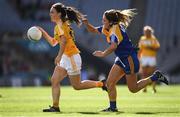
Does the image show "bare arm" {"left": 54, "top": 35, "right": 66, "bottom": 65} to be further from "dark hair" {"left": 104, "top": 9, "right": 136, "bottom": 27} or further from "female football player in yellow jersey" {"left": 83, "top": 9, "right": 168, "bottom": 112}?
"dark hair" {"left": 104, "top": 9, "right": 136, "bottom": 27}

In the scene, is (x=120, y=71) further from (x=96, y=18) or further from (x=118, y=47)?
(x=96, y=18)

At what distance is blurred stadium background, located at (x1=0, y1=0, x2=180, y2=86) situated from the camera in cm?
4131

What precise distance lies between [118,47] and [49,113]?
81.2 inches

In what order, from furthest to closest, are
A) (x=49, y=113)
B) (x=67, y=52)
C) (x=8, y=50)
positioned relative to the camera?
(x=8, y=50) < (x=67, y=52) < (x=49, y=113)

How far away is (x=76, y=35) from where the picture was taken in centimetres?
4200

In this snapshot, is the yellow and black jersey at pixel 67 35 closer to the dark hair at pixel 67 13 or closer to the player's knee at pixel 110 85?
the dark hair at pixel 67 13

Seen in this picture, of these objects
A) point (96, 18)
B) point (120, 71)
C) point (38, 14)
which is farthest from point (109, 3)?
point (120, 71)

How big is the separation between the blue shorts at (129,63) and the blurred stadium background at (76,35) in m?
24.8

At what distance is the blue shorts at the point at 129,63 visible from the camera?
1505 cm

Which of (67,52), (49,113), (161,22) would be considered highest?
(161,22)

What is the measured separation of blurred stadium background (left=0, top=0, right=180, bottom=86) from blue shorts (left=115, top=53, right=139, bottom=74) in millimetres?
24807

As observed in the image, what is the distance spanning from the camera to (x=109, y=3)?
43.9 metres

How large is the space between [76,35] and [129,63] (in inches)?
1063

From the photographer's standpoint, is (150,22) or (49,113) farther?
(150,22)
